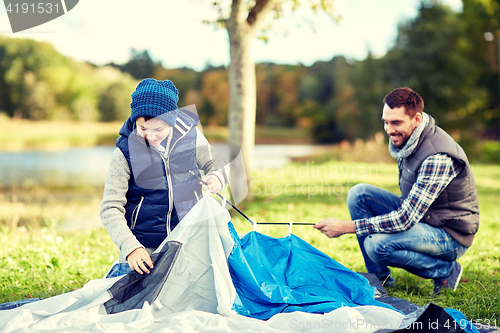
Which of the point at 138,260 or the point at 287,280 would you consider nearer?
the point at 138,260

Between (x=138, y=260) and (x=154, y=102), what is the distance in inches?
36.1

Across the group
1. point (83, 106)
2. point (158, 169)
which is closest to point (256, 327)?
point (158, 169)

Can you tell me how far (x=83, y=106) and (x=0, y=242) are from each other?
1429 inches

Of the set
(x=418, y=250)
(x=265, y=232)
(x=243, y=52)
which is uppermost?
(x=243, y=52)

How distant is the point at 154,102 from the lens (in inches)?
87.4

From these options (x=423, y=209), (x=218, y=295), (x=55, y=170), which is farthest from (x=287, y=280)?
(x=55, y=170)

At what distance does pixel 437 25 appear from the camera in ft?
59.9

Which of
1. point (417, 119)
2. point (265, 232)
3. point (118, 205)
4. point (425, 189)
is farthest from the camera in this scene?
point (265, 232)

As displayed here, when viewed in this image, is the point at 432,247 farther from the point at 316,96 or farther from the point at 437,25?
the point at 316,96

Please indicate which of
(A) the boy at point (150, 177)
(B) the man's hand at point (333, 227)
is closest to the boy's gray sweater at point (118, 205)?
(A) the boy at point (150, 177)

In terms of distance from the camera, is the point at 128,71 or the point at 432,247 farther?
the point at 128,71

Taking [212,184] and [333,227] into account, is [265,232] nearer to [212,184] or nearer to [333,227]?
[333,227]

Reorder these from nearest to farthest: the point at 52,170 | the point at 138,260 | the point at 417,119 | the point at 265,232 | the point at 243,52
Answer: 1. the point at 138,260
2. the point at 417,119
3. the point at 265,232
4. the point at 243,52
5. the point at 52,170

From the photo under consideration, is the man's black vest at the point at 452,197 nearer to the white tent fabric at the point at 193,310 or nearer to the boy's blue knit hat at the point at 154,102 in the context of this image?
the white tent fabric at the point at 193,310
